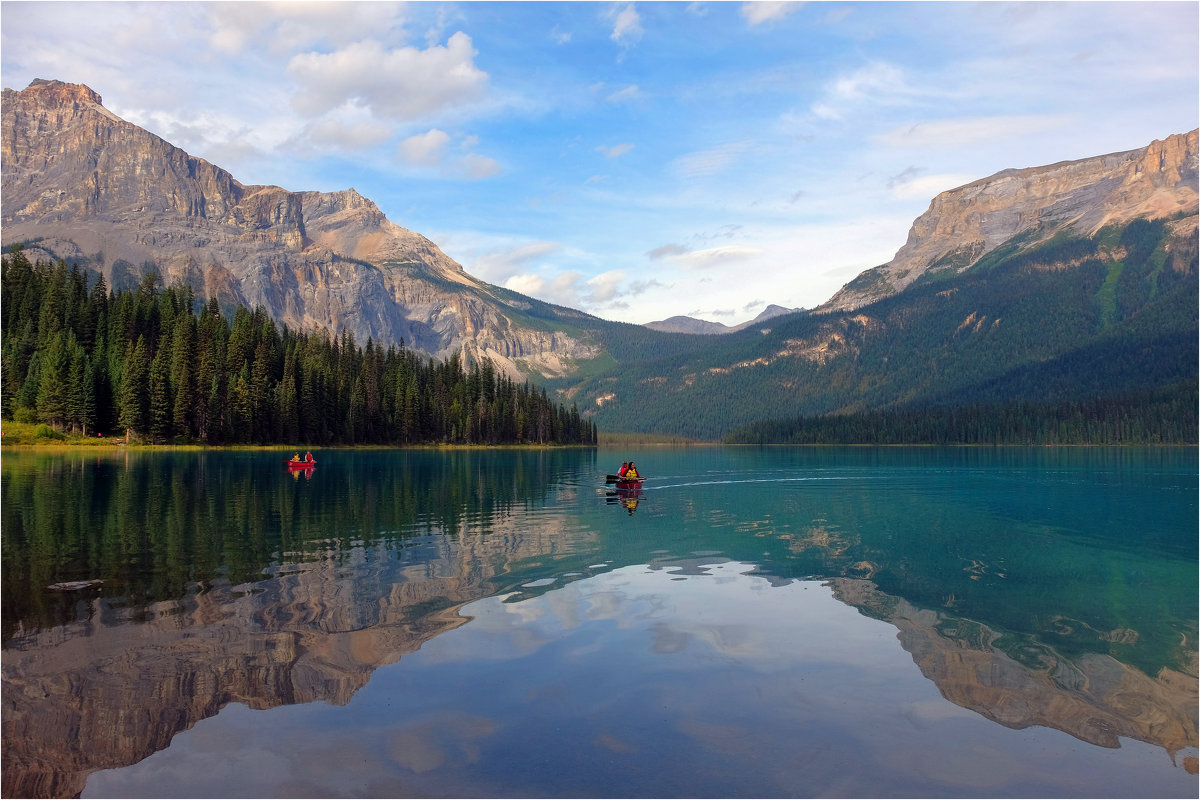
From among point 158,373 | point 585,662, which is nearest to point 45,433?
point 158,373

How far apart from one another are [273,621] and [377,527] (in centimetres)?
2244

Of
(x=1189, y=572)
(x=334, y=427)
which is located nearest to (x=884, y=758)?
(x=1189, y=572)

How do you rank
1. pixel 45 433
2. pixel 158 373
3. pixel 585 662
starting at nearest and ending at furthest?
pixel 585 662 → pixel 45 433 → pixel 158 373

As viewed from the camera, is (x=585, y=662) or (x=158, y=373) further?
(x=158, y=373)

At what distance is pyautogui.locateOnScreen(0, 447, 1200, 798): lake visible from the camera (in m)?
14.2

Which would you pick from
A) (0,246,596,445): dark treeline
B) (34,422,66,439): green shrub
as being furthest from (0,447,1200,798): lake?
(0,246,596,445): dark treeline

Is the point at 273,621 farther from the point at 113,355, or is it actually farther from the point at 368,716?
the point at 113,355

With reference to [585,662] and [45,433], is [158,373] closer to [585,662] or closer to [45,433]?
[45,433]

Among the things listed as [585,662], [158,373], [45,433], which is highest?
[158,373]

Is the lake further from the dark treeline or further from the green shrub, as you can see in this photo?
the dark treeline

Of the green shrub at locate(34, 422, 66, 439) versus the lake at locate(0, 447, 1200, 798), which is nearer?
the lake at locate(0, 447, 1200, 798)

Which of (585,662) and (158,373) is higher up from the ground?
(158,373)

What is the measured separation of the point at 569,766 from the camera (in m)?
14.2

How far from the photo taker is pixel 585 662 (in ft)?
67.1
